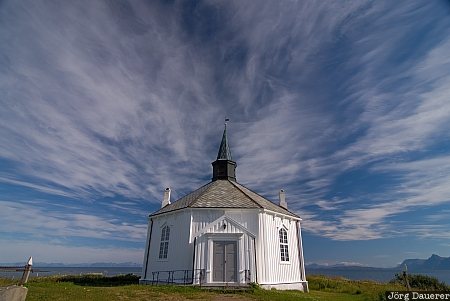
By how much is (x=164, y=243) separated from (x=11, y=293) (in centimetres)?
1258

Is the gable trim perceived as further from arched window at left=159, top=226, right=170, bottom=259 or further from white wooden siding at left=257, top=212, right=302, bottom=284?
arched window at left=159, top=226, right=170, bottom=259

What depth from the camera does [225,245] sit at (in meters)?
16.8

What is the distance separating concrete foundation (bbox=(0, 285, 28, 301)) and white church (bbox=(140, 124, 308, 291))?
32.4ft

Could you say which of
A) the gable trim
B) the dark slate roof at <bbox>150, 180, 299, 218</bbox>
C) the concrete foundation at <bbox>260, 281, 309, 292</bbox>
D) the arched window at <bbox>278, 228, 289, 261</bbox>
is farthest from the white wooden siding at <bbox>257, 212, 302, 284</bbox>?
the gable trim

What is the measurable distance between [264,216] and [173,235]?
6.34 m

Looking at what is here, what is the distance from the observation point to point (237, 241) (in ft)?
55.3

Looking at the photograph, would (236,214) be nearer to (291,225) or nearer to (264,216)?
(264,216)

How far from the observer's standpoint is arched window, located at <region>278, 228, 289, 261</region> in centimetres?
1889

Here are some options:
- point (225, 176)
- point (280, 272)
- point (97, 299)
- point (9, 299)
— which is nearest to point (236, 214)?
point (280, 272)

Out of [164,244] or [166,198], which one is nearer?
[164,244]

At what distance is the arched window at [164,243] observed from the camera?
18833mm

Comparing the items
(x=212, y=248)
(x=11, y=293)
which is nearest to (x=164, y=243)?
(x=212, y=248)

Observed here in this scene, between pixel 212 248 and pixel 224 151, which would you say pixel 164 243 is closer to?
pixel 212 248

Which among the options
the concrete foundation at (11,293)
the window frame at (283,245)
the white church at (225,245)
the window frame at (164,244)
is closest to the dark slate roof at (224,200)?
the white church at (225,245)
